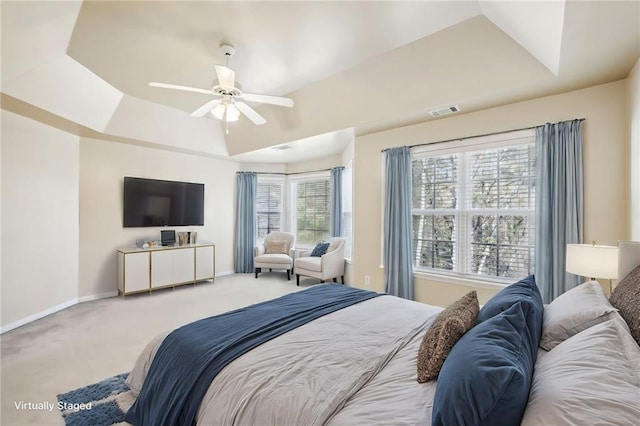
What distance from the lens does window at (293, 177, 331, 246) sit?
6.34 m

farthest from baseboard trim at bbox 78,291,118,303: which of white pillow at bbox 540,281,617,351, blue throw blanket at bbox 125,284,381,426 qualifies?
white pillow at bbox 540,281,617,351

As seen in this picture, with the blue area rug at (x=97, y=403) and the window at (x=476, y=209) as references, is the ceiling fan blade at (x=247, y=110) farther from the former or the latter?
the blue area rug at (x=97, y=403)

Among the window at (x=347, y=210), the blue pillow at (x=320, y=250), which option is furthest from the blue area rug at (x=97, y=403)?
the window at (x=347, y=210)

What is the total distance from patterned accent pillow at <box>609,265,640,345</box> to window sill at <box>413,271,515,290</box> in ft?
5.95

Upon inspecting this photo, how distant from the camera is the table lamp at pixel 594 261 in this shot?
6.73 feet

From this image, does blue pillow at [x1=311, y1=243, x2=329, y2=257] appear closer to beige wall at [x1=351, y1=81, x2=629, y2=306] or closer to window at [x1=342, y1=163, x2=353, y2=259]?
window at [x1=342, y1=163, x2=353, y2=259]

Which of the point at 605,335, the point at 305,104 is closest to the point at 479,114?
the point at 305,104

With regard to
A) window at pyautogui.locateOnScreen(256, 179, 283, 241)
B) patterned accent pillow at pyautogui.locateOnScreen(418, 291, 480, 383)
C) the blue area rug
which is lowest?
the blue area rug

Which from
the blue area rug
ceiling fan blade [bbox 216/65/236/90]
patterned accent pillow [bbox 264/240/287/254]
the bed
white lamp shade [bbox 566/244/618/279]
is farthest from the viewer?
patterned accent pillow [bbox 264/240/287/254]

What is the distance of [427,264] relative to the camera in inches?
152

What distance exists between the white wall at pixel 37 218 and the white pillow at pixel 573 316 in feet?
16.1

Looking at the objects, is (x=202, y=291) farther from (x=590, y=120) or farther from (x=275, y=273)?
(x=590, y=120)

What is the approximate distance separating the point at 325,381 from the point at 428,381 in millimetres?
423

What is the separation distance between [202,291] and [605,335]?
4977 millimetres
